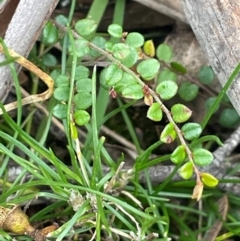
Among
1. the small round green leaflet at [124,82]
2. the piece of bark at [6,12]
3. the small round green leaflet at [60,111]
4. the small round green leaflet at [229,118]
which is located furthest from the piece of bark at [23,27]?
the small round green leaflet at [229,118]

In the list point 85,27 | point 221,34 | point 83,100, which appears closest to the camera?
point 221,34

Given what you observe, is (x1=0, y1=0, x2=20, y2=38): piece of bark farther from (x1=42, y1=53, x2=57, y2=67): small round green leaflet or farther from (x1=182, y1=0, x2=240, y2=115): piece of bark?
(x1=182, y1=0, x2=240, y2=115): piece of bark

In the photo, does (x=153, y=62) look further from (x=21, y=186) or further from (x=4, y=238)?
(x=4, y=238)

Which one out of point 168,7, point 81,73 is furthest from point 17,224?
point 168,7

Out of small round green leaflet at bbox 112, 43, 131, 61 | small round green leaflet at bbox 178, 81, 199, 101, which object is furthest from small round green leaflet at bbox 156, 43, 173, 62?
small round green leaflet at bbox 112, 43, 131, 61

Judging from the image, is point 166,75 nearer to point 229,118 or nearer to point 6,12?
point 229,118

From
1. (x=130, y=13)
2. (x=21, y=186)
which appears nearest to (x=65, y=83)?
(x=21, y=186)
